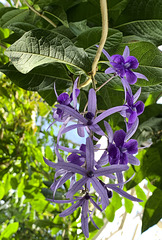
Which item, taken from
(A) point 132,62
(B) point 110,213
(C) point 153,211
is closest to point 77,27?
(A) point 132,62

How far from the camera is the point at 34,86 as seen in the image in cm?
42

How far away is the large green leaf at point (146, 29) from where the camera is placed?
0.40 metres

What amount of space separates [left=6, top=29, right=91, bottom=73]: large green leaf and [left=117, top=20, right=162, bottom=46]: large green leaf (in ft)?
0.51

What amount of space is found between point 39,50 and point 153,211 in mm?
443

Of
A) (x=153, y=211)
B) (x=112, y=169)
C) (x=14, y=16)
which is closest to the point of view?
(x=112, y=169)

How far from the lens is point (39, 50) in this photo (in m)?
0.26

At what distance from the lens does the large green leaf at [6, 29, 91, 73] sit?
0.85 feet

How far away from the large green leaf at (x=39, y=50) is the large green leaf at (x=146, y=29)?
0.51 ft

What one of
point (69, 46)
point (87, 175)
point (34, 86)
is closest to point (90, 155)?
point (87, 175)

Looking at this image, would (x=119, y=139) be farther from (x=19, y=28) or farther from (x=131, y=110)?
(x=19, y=28)

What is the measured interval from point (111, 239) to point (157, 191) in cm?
68

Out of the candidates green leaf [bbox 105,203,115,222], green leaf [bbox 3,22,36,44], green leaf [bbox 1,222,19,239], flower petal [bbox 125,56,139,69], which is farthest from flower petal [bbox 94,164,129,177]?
green leaf [bbox 1,222,19,239]

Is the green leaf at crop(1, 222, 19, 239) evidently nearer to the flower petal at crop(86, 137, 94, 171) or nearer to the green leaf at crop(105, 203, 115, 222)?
the green leaf at crop(105, 203, 115, 222)

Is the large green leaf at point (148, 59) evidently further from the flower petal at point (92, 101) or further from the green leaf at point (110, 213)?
the green leaf at point (110, 213)
